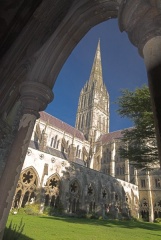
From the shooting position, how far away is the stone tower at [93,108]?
49.0 m

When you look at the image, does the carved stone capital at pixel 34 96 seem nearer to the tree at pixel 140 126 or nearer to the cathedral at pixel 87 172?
the tree at pixel 140 126

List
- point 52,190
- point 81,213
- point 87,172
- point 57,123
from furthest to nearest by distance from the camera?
point 57,123 → point 87,172 → point 81,213 → point 52,190

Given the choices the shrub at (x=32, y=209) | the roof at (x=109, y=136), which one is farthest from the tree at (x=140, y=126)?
the roof at (x=109, y=136)

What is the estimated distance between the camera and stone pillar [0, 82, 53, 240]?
116 inches

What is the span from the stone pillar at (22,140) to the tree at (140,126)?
679 centimetres

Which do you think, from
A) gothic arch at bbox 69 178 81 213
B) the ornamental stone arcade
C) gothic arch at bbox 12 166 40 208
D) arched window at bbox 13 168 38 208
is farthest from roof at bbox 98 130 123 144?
the ornamental stone arcade

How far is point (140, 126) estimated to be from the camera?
32.7 ft

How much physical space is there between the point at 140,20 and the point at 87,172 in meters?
23.0

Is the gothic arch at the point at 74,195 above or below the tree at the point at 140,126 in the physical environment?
below

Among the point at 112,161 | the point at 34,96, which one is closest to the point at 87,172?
the point at 112,161

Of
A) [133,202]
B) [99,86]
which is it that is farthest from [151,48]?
[99,86]

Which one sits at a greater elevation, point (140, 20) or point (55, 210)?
point (140, 20)

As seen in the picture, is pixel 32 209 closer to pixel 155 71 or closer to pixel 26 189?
pixel 26 189

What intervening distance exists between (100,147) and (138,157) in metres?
32.2
